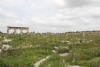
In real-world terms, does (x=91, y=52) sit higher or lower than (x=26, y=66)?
higher

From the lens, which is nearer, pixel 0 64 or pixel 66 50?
pixel 0 64

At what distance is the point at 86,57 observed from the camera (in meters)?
6.23

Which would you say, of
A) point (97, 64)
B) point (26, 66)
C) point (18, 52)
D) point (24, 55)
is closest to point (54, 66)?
point (26, 66)

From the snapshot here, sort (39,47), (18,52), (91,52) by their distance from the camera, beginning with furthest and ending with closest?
(39,47) < (18,52) < (91,52)

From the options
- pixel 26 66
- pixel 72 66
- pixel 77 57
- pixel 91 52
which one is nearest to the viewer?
pixel 72 66

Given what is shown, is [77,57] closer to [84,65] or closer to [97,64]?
[84,65]

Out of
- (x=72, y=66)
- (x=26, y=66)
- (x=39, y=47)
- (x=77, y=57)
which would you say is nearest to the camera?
(x=72, y=66)

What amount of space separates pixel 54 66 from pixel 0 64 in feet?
9.94

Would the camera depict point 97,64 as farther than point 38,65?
No

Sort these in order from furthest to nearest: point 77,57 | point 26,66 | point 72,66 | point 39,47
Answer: point 39,47 < point 77,57 < point 26,66 < point 72,66

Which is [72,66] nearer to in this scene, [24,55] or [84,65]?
[84,65]

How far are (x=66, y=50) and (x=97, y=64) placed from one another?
3.23 m

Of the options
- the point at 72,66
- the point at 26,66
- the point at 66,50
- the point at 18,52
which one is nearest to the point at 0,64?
the point at 26,66

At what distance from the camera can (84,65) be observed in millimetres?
5211
